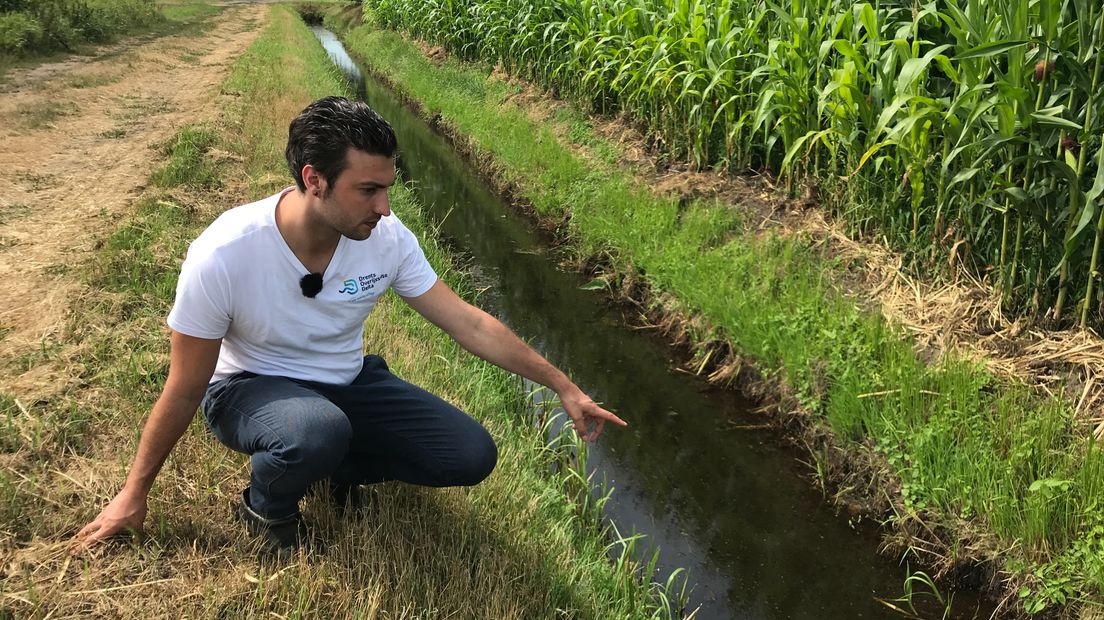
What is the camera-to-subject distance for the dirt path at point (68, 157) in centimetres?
468

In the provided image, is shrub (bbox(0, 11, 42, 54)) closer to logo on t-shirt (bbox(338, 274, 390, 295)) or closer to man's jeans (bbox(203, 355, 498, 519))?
man's jeans (bbox(203, 355, 498, 519))

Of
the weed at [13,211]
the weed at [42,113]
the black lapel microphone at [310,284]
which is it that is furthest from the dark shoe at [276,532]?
the weed at [42,113]

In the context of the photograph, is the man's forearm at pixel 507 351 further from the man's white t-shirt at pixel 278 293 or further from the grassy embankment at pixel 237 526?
the grassy embankment at pixel 237 526

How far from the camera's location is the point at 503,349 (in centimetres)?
282

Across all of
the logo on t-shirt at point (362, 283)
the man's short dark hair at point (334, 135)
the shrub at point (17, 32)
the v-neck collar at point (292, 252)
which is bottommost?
the shrub at point (17, 32)

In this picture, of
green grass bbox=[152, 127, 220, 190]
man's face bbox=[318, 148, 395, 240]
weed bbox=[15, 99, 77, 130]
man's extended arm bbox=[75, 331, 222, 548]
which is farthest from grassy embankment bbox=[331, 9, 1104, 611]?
weed bbox=[15, 99, 77, 130]

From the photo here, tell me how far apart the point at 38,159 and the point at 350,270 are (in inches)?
311

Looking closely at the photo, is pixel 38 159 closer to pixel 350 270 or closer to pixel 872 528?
pixel 350 270

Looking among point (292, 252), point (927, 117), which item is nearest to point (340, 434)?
point (292, 252)

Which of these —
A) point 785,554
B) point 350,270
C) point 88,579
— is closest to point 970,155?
point 785,554

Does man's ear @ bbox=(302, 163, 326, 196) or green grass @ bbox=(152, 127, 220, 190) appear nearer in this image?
man's ear @ bbox=(302, 163, 326, 196)

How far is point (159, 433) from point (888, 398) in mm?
3412

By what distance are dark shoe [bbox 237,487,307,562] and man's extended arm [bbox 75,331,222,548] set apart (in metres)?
0.33

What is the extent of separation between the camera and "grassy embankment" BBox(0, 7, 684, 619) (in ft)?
7.95
